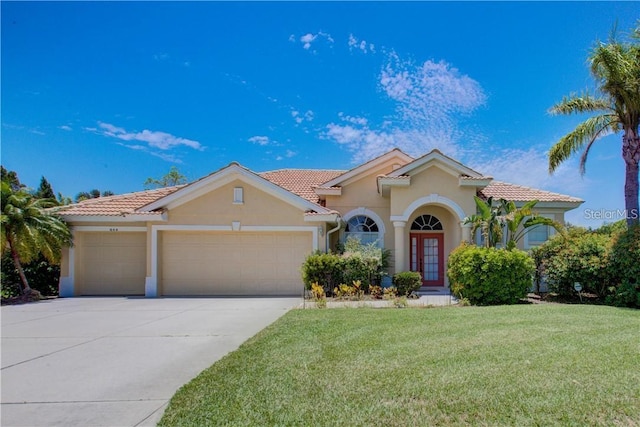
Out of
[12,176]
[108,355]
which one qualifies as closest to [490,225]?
[108,355]

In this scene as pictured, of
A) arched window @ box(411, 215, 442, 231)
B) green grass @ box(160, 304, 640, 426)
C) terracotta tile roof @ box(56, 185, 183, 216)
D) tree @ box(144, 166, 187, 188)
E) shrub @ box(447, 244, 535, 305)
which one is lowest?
green grass @ box(160, 304, 640, 426)

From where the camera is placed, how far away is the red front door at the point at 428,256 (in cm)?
1714

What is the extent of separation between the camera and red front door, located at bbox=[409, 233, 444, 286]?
675 inches

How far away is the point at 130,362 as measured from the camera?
5.79 m

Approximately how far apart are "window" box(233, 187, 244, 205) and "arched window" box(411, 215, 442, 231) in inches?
311

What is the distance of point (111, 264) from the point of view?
15445 mm

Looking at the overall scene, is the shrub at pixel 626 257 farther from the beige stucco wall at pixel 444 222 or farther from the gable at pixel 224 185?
the gable at pixel 224 185

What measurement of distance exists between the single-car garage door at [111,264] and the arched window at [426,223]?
472 inches

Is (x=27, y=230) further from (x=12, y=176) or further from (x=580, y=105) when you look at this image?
(x=12, y=176)

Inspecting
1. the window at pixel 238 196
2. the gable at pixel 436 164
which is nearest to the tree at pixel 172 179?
the window at pixel 238 196

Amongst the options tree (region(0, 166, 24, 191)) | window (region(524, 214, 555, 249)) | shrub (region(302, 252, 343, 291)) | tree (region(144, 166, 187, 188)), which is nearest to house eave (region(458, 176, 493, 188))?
window (region(524, 214, 555, 249))

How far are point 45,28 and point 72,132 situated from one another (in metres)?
8.67

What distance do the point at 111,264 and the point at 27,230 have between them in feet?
10.4

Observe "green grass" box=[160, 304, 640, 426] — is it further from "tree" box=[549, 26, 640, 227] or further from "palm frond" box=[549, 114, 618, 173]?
"palm frond" box=[549, 114, 618, 173]
